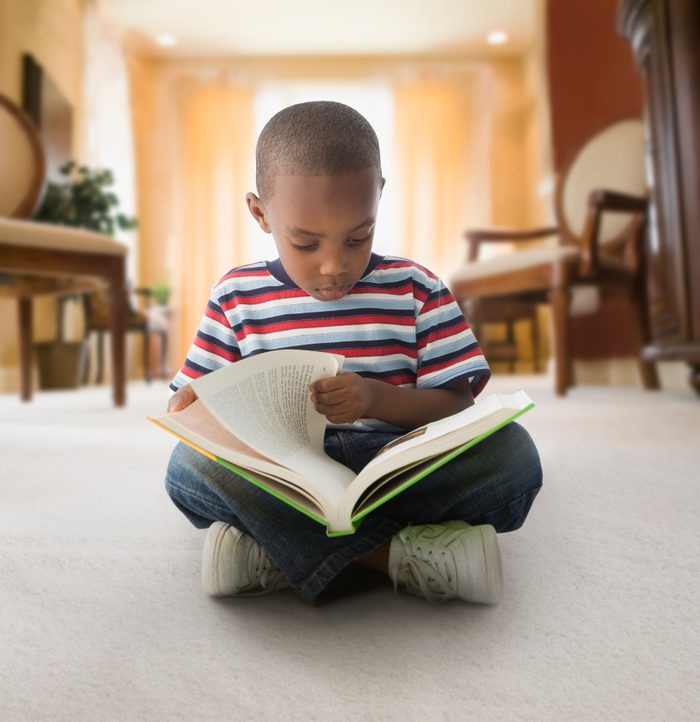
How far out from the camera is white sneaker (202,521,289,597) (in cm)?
58

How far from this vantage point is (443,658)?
49 cm

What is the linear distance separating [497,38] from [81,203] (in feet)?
10.7

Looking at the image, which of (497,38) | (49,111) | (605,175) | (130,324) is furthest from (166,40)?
(605,175)

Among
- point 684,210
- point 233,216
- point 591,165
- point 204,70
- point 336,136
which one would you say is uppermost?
point 204,70

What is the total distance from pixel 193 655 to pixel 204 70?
5.60 m

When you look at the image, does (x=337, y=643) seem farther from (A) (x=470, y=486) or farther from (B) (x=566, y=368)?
(B) (x=566, y=368)

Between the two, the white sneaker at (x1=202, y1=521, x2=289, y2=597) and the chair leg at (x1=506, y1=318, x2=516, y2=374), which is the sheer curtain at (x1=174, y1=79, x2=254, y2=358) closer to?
the chair leg at (x1=506, y1=318, x2=516, y2=374)

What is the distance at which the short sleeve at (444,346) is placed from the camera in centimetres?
69

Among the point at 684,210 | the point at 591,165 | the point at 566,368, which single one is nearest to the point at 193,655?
the point at 684,210

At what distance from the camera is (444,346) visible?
0.69m

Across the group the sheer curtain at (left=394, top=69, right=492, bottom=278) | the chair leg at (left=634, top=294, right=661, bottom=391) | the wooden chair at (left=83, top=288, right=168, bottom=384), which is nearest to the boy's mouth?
the chair leg at (left=634, top=294, right=661, bottom=391)

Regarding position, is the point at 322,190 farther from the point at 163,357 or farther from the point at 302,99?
the point at 302,99

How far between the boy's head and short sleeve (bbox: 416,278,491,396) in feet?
0.29

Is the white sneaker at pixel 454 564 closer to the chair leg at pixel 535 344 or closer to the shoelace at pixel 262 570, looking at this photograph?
the shoelace at pixel 262 570
